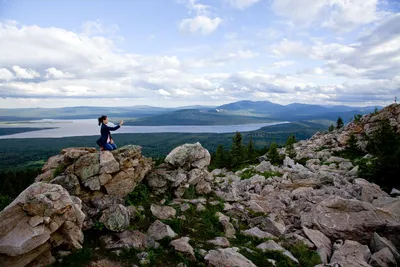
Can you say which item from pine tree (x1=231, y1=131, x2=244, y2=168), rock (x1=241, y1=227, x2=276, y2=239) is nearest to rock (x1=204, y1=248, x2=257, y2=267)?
rock (x1=241, y1=227, x2=276, y2=239)

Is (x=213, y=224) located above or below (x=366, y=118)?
below

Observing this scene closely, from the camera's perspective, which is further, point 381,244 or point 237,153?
point 237,153

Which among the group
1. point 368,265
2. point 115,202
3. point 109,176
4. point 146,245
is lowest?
point 368,265

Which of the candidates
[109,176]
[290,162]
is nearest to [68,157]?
[109,176]

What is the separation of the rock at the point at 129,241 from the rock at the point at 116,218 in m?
0.46

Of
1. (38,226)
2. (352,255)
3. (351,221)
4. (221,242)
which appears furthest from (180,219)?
(351,221)

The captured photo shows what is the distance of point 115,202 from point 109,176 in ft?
8.49

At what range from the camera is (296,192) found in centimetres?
2731

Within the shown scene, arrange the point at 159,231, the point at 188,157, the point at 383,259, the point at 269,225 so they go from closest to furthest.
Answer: the point at 383,259
the point at 159,231
the point at 269,225
the point at 188,157

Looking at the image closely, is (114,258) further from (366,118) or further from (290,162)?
(366,118)

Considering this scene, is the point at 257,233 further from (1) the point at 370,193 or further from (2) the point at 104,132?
(2) the point at 104,132

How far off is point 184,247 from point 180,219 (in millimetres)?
3942

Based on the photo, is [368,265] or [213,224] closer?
[368,265]

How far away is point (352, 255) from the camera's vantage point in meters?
15.5
